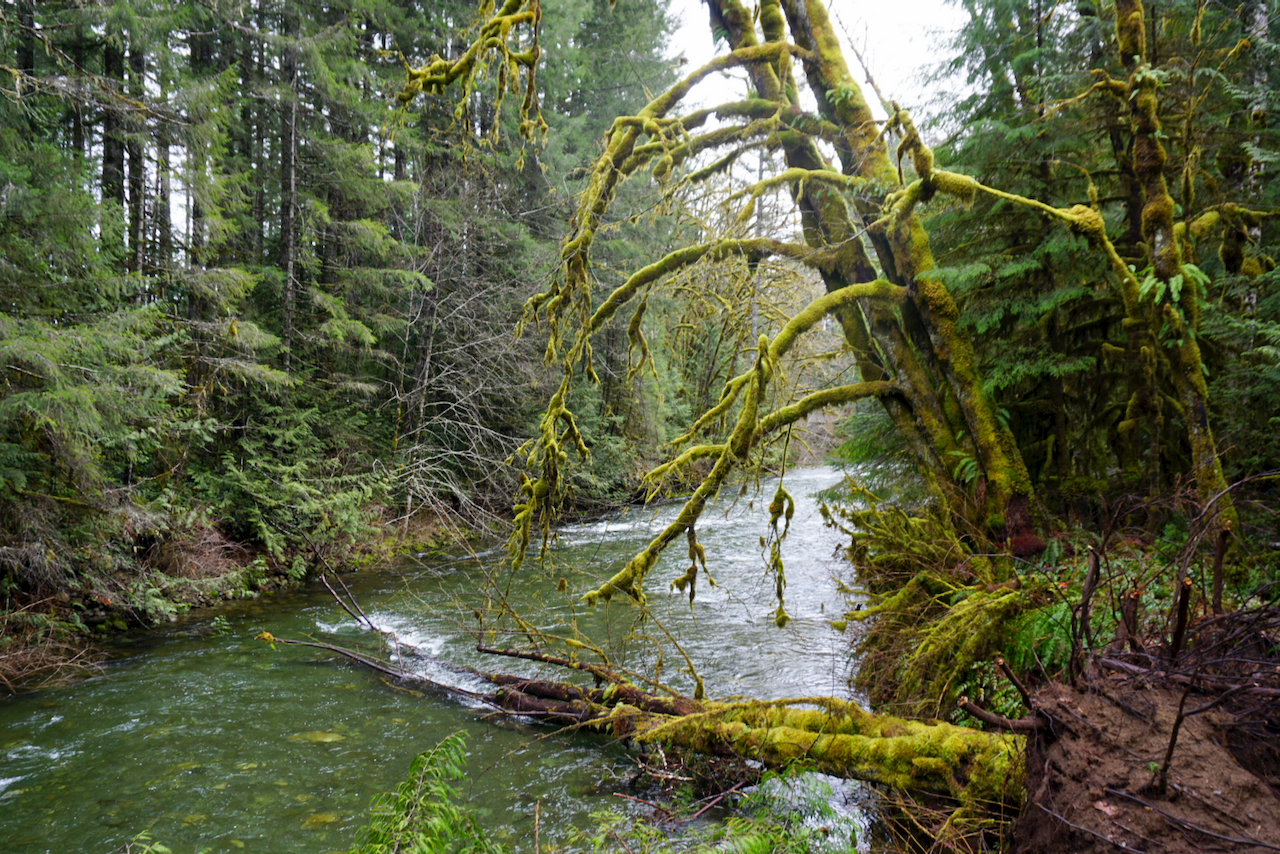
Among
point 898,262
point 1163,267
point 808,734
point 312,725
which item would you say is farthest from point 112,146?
point 1163,267

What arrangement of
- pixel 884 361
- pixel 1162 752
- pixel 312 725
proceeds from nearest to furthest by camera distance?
pixel 1162 752, pixel 312 725, pixel 884 361

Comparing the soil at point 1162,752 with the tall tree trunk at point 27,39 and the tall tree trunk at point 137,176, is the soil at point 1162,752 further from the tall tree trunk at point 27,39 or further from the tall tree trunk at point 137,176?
the tall tree trunk at point 27,39

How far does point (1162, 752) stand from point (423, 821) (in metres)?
3.06

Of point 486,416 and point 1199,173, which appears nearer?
point 1199,173

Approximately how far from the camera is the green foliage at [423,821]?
9.90 ft

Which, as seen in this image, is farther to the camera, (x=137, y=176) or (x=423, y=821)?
(x=137, y=176)

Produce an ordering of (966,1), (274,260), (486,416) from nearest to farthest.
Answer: (966,1) < (274,260) < (486,416)

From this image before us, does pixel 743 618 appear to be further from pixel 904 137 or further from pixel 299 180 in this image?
pixel 299 180

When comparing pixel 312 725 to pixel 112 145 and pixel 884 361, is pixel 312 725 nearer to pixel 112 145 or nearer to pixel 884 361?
pixel 884 361

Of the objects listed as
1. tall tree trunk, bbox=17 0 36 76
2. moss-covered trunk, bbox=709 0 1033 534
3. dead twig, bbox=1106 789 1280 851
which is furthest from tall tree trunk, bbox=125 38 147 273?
dead twig, bbox=1106 789 1280 851

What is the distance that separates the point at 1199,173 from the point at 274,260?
1580 centimetres

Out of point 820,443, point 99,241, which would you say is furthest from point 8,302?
point 820,443

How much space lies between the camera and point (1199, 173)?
19.8ft

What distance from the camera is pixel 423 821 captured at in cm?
319
